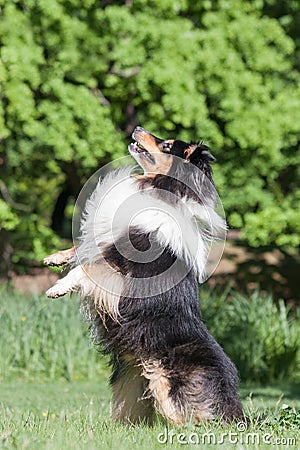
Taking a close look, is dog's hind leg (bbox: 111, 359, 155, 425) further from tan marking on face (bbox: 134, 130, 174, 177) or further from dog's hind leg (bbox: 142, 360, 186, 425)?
tan marking on face (bbox: 134, 130, 174, 177)

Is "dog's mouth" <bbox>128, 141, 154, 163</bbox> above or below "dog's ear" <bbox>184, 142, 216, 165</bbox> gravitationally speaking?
below

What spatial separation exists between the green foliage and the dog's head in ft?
17.3

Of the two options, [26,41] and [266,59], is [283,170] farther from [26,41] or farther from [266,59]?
[26,41]

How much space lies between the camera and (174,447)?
4.84 metres

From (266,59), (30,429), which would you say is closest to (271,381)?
(266,59)

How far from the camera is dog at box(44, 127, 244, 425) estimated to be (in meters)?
5.84

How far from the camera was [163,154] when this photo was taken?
20.8 ft

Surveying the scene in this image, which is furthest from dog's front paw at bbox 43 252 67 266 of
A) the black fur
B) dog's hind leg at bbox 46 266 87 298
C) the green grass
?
the green grass

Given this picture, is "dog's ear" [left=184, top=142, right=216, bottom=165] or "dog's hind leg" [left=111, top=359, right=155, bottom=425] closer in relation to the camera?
"dog's hind leg" [left=111, top=359, right=155, bottom=425]

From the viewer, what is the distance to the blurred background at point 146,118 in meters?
11.1

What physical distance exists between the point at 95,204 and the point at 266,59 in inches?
303

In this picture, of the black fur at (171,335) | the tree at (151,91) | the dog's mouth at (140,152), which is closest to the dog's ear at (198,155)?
the black fur at (171,335)

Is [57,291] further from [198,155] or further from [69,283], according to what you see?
[198,155]

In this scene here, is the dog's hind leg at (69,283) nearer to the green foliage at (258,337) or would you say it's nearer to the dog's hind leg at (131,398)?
the dog's hind leg at (131,398)
